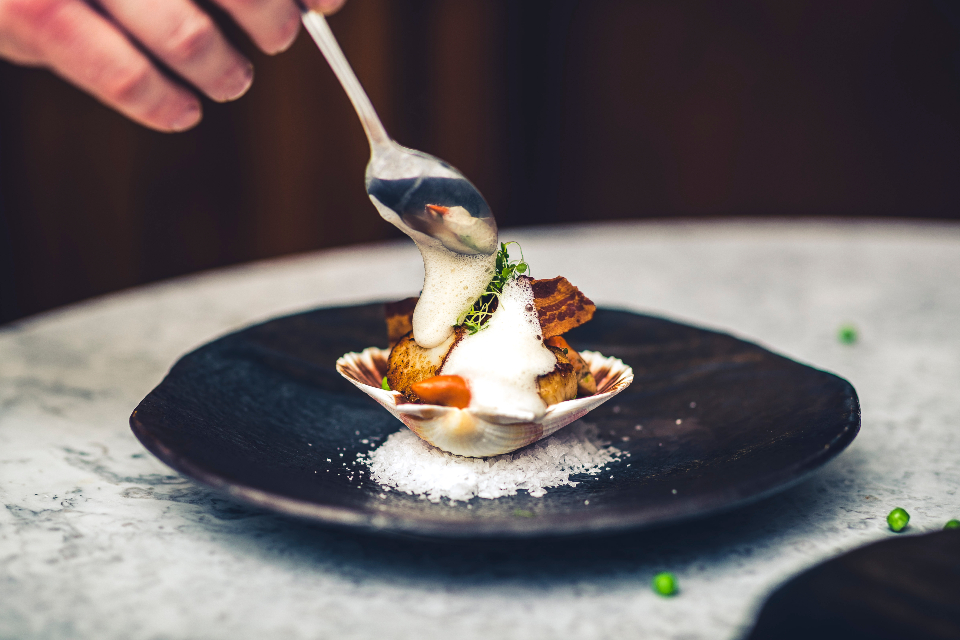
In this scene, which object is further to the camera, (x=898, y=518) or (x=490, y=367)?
(x=490, y=367)

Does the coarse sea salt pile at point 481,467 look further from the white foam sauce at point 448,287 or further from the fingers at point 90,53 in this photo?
the fingers at point 90,53

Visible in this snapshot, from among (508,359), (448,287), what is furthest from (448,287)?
(508,359)

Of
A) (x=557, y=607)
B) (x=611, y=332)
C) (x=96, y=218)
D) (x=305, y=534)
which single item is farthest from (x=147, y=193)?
(x=557, y=607)

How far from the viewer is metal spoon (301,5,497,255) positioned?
1168mm

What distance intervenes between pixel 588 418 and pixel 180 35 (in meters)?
0.83

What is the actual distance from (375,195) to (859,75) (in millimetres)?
3951

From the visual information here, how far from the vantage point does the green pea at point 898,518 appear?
105cm

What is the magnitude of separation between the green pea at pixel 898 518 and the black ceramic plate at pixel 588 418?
109 millimetres

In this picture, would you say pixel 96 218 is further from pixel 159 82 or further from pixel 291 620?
pixel 291 620

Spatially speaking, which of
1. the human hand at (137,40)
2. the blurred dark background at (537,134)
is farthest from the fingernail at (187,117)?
the blurred dark background at (537,134)

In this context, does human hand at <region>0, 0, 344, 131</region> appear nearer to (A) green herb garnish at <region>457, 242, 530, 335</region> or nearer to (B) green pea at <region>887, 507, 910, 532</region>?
(A) green herb garnish at <region>457, 242, 530, 335</region>

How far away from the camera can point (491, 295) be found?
127 centimetres

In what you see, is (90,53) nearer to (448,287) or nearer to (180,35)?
(180,35)

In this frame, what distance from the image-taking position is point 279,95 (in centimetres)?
Result: 385
